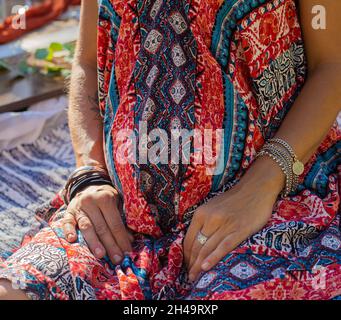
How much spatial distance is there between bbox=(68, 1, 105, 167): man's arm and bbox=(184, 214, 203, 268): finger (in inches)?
12.7

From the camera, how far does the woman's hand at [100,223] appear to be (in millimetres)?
1438

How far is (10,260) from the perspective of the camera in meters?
1.41

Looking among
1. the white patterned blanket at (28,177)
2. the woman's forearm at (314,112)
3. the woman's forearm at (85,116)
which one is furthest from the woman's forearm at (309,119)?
the white patterned blanket at (28,177)

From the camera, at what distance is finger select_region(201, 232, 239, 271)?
1329 millimetres

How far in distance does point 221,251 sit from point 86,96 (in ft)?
1.84

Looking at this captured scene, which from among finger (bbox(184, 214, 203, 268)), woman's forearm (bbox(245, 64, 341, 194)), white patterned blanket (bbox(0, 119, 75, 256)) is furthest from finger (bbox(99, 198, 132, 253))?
white patterned blanket (bbox(0, 119, 75, 256))

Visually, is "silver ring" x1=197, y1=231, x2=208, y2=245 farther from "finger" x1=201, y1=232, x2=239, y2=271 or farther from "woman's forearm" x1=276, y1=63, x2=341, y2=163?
"woman's forearm" x1=276, y1=63, x2=341, y2=163

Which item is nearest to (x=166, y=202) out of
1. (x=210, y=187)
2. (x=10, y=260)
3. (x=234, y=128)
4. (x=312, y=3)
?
(x=210, y=187)

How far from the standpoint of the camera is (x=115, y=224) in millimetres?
1463

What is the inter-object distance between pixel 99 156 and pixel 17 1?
92.3 inches

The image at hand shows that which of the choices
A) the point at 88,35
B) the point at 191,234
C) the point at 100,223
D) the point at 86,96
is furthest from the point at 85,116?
the point at 191,234

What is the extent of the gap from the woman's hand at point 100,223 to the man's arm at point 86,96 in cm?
13

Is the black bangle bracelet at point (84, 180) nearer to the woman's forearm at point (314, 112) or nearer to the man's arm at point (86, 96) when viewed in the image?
the man's arm at point (86, 96)
